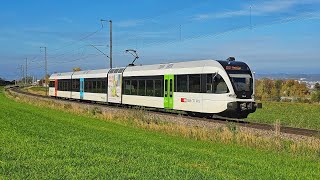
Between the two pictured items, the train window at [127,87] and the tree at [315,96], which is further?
the tree at [315,96]

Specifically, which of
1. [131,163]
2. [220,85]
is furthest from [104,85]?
[131,163]

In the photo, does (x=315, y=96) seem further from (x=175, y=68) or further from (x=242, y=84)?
(x=242, y=84)

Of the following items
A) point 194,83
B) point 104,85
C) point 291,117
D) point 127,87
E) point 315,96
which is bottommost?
point 291,117

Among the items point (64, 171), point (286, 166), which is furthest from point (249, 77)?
point (64, 171)

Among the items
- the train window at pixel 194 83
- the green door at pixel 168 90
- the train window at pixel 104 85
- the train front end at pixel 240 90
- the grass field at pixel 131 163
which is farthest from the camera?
the train window at pixel 104 85

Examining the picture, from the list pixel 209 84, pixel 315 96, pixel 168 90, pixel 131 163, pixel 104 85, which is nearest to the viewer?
pixel 131 163

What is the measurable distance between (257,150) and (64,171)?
334 inches

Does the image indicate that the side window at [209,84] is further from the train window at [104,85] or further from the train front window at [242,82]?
the train window at [104,85]

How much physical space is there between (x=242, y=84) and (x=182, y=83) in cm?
437

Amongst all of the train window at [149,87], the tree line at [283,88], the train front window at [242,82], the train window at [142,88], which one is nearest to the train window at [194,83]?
the train front window at [242,82]

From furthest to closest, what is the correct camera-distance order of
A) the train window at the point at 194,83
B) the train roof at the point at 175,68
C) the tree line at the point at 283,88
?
the tree line at the point at 283,88 → the train window at the point at 194,83 → the train roof at the point at 175,68

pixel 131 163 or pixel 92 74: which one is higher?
pixel 92 74

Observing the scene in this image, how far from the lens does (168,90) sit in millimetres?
28359

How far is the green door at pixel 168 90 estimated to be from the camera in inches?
1101
